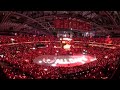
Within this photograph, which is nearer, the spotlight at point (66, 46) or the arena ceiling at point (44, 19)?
the arena ceiling at point (44, 19)

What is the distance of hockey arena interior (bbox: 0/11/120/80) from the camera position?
410cm

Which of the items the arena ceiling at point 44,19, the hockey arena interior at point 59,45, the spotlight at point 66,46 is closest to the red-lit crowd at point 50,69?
the hockey arena interior at point 59,45

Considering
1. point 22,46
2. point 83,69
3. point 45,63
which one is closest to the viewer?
point 83,69

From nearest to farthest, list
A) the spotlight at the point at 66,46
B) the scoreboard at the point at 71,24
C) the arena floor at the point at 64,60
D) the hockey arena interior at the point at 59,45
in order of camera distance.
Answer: the hockey arena interior at the point at 59,45, the scoreboard at the point at 71,24, the arena floor at the point at 64,60, the spotlight at the point at 66,46

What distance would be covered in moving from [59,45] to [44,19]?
1.08 meters

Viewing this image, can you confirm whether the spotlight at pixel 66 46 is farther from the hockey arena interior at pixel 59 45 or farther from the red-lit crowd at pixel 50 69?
the red-lit crowd at pixel 50 69

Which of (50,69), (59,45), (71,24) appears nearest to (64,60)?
(59,45)

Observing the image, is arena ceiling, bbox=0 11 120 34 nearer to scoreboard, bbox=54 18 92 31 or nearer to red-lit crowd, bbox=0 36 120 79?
scoreboard, bbox=54 18 92 31

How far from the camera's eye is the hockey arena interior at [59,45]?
13.4 feet
